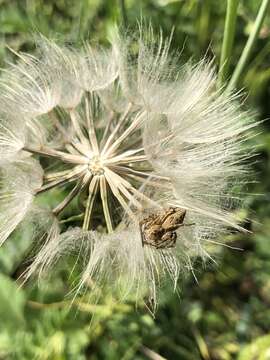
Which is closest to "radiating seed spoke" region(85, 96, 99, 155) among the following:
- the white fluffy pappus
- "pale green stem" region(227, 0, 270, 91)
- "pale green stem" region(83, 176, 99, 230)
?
the white fluffy pappus

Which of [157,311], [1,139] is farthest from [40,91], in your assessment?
[157,311]

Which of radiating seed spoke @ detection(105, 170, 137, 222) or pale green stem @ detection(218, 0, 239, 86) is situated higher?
pale green stem @ detection(218, 0, 239, 86)

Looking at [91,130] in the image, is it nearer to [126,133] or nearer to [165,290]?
[126,133]

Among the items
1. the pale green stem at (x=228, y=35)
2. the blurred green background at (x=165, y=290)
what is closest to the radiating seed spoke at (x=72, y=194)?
the blurred green background at (x=165, y=290)

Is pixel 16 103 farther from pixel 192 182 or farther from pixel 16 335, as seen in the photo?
pixel 16 335

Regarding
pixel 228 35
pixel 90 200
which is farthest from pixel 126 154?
pixel 228 35

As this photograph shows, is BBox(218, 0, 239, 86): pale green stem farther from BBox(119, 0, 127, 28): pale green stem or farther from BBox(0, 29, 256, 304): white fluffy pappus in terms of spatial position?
BBox(119, 0, 127, 28): pale green stem
